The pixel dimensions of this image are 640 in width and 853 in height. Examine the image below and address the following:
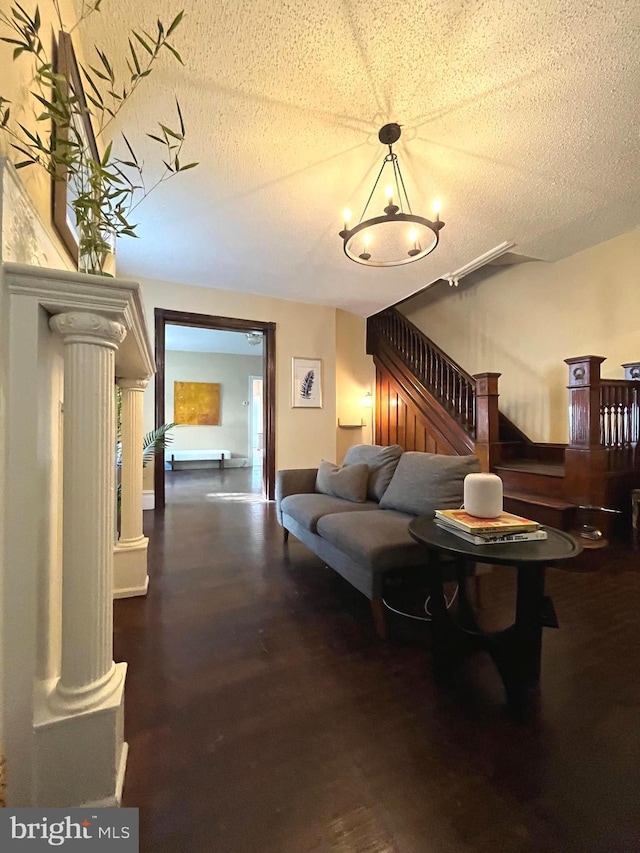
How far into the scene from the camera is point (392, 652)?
164 cm

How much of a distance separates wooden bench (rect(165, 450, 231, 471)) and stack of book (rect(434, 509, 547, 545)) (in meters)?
7.63

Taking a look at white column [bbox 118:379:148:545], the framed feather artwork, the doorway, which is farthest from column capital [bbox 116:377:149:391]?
the doorway

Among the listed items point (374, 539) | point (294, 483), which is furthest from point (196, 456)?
point (374, 539)

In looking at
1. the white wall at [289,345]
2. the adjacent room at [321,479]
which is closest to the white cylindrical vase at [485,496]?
Answer: the adjacent room at [321,479]

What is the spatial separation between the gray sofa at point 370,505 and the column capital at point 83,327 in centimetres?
145

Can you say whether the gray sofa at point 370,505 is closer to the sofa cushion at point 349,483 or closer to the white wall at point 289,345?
the sofa cushion at point 349,483

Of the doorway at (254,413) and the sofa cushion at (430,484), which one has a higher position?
the doorway at (254,413)

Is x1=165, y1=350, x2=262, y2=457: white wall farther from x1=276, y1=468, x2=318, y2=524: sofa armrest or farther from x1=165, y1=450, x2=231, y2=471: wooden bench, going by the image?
x1=276, y1=468, x2=318, y2=524: sofa armrest

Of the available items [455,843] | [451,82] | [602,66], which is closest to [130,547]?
[455,843]

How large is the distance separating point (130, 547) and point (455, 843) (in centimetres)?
200

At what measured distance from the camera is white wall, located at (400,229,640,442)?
12.8 ft

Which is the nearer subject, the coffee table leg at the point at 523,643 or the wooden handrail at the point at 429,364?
the coffee table leg at the point at 523,643

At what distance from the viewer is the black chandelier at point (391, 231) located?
7.77 ft

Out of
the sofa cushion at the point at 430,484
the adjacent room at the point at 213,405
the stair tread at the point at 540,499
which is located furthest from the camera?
the adjacent room at the point at 213,405
